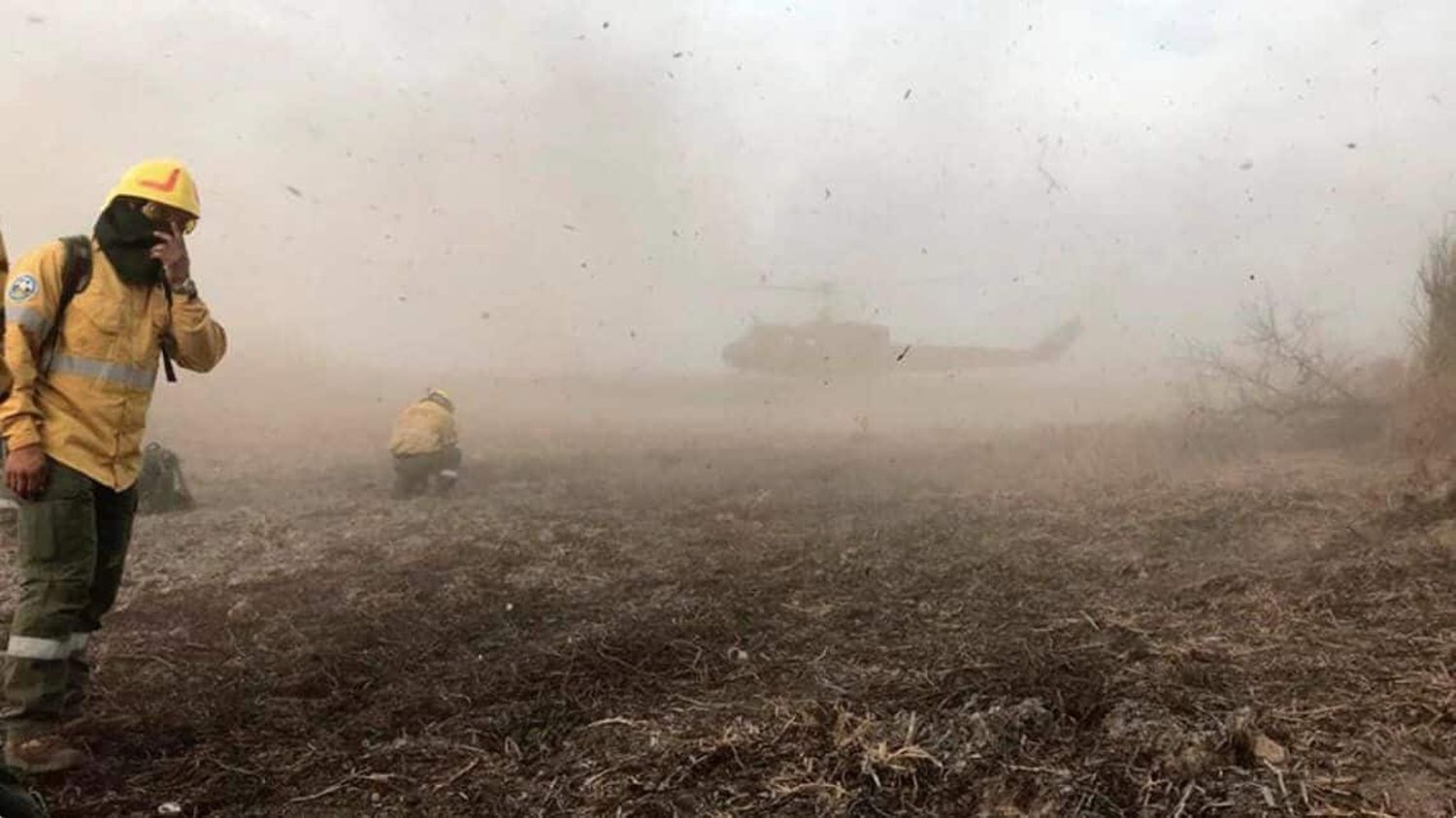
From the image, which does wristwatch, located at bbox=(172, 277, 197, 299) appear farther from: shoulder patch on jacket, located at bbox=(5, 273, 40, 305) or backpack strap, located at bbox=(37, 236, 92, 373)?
shoulder patch on jacket, located at bbox=(5, 273, 40, 305)

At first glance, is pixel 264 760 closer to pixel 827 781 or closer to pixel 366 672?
pixel 366 672

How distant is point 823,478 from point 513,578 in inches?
259

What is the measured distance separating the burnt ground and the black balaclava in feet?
6.54

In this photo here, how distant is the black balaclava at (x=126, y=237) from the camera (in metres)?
4.12

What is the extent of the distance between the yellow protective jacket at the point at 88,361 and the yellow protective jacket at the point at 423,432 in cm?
698

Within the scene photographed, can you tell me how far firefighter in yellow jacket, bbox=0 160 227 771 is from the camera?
373cm

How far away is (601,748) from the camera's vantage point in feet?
12.2

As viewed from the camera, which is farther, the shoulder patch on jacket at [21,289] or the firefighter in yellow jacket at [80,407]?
the shoulder patch on jacket at [21,289]

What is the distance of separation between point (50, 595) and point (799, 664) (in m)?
3.26

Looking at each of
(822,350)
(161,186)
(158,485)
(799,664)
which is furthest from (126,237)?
(822,350)

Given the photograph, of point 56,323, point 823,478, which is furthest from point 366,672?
point 823,478

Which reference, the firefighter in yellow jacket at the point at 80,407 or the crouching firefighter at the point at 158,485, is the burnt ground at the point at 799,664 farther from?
the crouching firefighter at the point at 158,485

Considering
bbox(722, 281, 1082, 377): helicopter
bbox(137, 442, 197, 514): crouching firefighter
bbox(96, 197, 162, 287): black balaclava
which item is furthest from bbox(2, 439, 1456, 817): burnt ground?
bbox(722, 281, 1082, 377): helicopter

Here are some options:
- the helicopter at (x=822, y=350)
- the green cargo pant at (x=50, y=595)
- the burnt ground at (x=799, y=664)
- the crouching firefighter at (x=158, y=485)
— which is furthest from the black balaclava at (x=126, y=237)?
the helicopter at (x=822, y=350)
